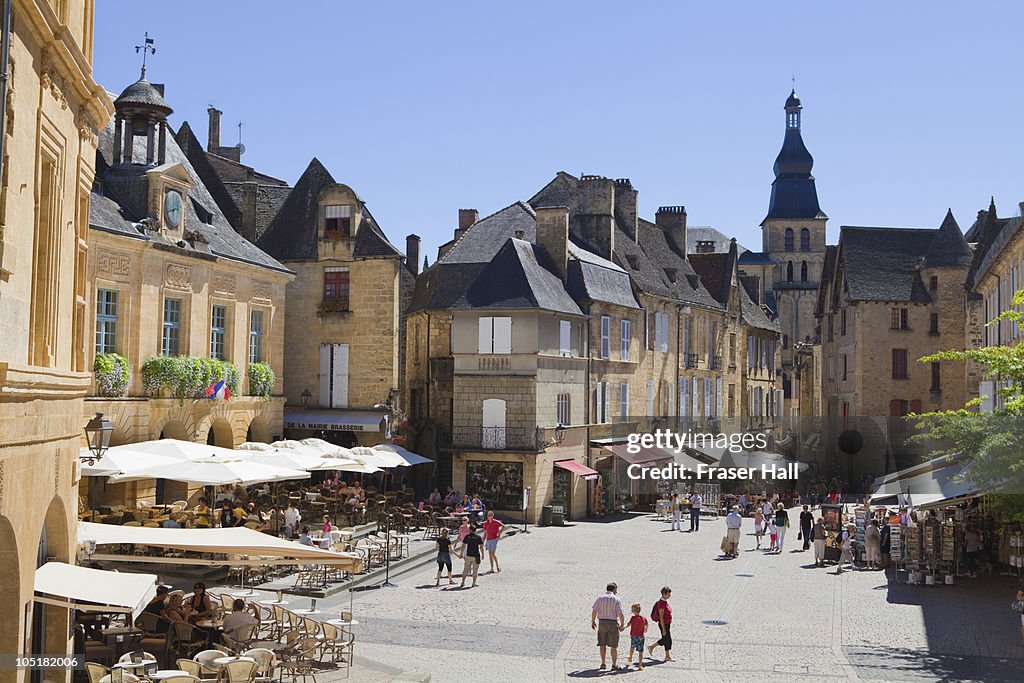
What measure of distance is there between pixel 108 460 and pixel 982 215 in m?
41.8

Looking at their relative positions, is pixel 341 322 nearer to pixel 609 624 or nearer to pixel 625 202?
pixel 625 202

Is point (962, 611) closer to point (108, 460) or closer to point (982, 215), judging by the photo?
point (108, 460)

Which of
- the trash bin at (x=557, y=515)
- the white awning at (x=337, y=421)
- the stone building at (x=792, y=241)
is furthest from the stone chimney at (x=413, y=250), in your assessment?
the stone building at (x=792, y=241)

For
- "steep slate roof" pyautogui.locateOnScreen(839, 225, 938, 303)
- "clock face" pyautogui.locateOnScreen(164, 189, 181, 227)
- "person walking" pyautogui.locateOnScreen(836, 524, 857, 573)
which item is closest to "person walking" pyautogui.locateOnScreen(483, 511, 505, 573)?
"person walking" pyautogui.locateOnScreen(836, 524, 857, 573)

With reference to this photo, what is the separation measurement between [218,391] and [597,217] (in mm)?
16554

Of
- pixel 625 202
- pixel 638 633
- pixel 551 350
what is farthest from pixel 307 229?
pixel 638 633

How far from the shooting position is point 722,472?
35.0 m

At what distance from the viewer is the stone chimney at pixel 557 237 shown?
34.6 meters

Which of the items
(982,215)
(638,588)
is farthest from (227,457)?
(982,215)

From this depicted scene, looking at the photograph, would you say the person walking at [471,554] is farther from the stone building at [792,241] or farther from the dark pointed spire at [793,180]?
the dark pointed spire at [793,180]

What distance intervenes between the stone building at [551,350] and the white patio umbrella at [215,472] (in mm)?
12464

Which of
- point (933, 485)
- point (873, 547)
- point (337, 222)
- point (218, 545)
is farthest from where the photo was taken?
point (337, 222)

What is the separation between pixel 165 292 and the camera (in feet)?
83.3

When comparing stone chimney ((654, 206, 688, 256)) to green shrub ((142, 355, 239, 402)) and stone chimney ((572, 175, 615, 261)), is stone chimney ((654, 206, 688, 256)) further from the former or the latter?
green shrub ((142, 355, 239, 402))
